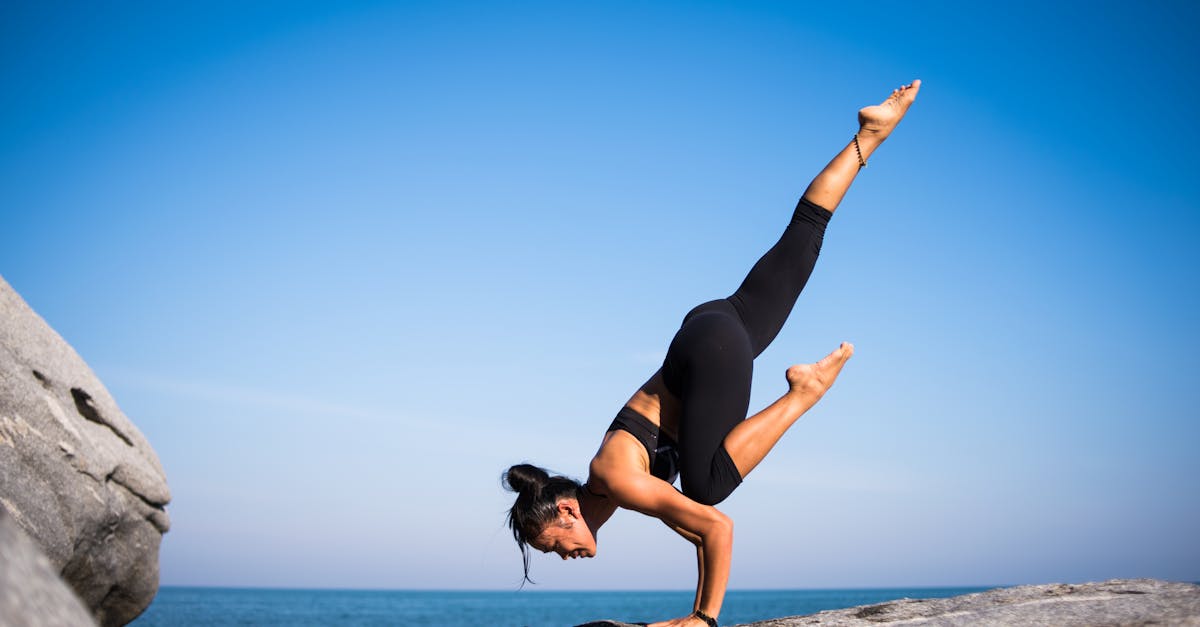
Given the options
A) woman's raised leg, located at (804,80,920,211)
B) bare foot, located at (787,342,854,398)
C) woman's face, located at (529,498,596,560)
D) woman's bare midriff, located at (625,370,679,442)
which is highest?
woman's raised leg, located at (804,80,920,211)

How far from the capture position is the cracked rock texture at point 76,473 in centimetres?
711

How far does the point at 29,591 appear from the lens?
1.59 m

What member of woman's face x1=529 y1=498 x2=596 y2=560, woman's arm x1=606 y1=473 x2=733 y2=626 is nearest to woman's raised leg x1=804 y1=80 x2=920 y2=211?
woman's arm x1=606 y1=473 x2=733 y2=626

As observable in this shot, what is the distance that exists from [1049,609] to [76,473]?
23.8ft

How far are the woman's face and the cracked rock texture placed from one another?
467cm

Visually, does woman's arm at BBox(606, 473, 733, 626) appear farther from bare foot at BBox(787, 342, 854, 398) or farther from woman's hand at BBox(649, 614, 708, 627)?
bare foot at BBox(787, 342, 854, 398)

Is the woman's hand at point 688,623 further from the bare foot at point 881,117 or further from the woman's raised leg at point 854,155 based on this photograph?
the bare foot at point 881,117

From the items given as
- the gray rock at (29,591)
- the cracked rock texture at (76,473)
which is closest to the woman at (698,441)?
the gray rock at (29,591)

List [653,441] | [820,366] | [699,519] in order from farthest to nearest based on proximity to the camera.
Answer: [820,366], [653,441], [699,519]

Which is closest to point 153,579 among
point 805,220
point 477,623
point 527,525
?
point 527,525

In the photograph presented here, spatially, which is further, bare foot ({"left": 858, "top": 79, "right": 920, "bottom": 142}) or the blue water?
the blue water

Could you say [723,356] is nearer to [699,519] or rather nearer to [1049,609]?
[699,519]

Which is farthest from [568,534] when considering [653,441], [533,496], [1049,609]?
[1049,609]

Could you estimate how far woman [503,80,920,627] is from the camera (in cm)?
423
